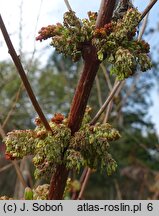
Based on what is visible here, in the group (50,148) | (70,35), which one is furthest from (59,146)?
(70,35)

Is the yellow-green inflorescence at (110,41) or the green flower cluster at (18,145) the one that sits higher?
the yellow-green inflorescence at (110,41)

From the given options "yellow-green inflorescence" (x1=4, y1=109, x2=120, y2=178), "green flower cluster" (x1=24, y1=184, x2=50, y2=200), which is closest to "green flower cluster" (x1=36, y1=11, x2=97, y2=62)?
"yellow-green inflorescence" (x1=4, y1=109, x2=120, y2=178)

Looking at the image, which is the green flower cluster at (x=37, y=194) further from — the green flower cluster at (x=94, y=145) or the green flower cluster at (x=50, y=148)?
the green flower cluster at (x=94, y=145)

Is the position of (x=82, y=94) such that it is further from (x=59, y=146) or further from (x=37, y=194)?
(x=37, y=194)

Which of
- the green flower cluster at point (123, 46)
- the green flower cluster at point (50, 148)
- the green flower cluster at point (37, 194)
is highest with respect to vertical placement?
the green flower cluster at point (123, 46)

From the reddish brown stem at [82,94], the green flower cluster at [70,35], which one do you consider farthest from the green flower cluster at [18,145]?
the green flower cluster at [70,35]

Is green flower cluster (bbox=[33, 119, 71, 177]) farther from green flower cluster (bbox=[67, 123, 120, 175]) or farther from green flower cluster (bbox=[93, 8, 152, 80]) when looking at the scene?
green flower cluster (bbox=[93, 8, 152, 80])

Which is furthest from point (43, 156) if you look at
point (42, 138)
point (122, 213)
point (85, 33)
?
point (85, 33)

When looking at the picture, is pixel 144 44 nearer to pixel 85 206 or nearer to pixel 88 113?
pixel 88 113
